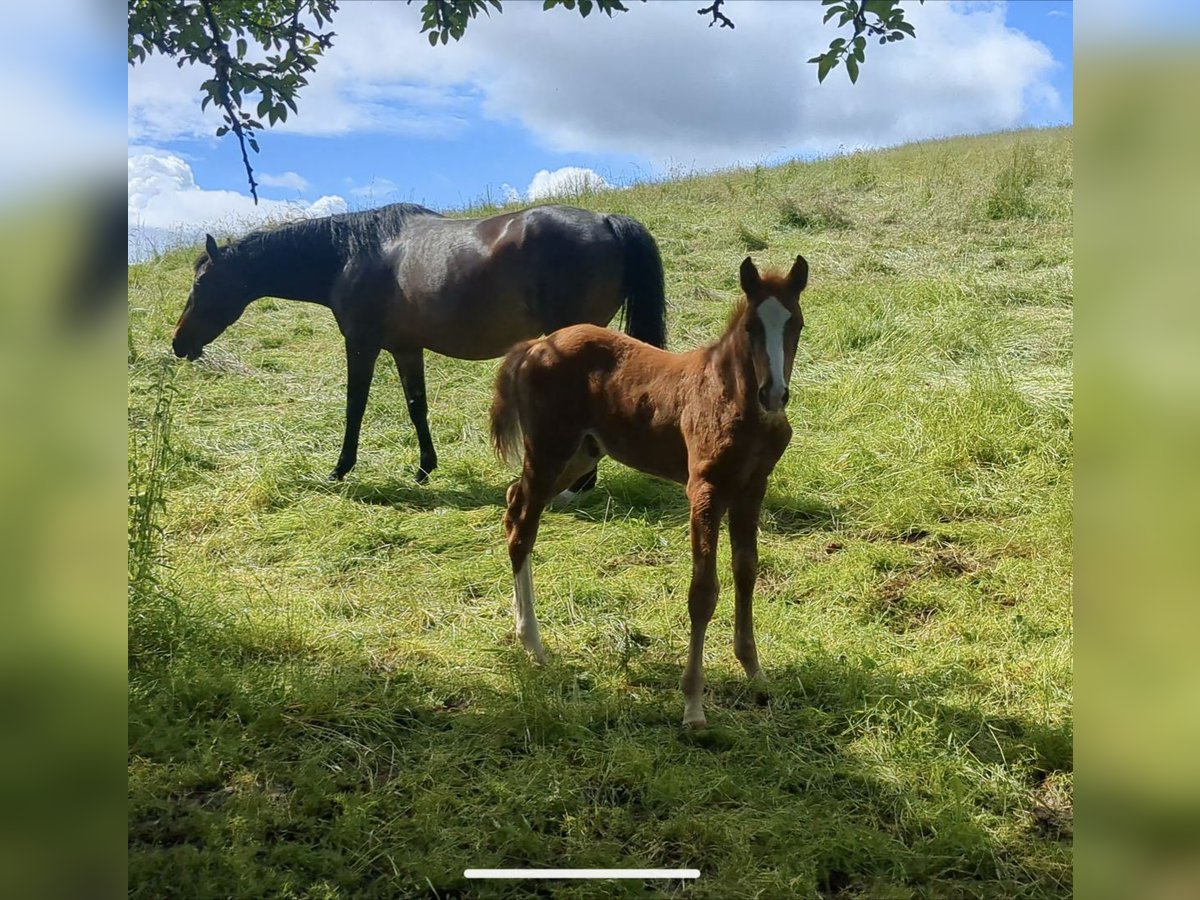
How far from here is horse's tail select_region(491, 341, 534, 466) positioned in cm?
388

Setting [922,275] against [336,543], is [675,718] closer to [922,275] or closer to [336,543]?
[336,543]

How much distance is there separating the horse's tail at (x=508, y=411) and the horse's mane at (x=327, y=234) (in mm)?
3010

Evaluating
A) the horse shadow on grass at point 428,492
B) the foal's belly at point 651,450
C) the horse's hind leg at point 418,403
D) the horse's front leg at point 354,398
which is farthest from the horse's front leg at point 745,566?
the horse's front leg at point 354,398

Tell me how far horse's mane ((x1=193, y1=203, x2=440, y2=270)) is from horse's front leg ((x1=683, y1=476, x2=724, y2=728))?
4.25 metres

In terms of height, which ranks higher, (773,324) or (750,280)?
(750,280)

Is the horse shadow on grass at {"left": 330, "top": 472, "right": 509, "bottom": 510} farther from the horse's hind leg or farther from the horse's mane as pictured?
the horse's mane

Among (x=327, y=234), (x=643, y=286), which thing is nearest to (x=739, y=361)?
(x=643, y=286)

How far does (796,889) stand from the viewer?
→ 231 centimetres

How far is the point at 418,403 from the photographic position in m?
6.27

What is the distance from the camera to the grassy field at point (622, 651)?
2.49m

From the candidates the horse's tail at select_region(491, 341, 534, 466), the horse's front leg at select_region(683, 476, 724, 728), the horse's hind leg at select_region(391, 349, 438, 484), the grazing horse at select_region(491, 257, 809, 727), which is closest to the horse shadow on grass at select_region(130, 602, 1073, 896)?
the horse's front leg at select_region(683, 476, 724, 728)
